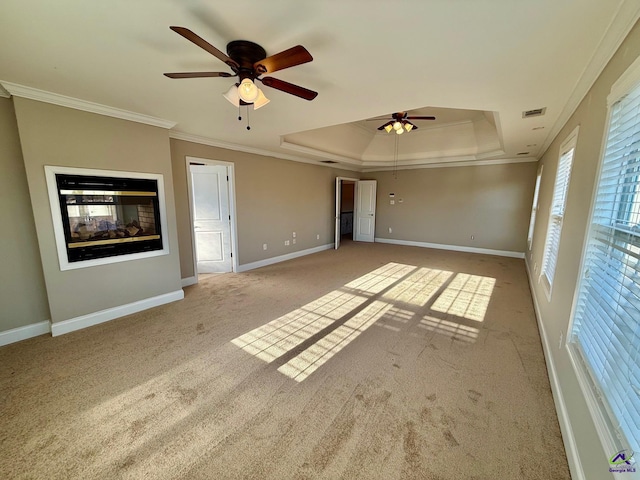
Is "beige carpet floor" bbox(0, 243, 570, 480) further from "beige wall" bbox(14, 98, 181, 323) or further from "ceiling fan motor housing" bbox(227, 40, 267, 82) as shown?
"ceiling fan motor housing" bbox(227, 40, 267, 82)

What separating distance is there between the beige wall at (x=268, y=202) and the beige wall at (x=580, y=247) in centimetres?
461

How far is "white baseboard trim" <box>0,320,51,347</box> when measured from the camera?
8.42ft

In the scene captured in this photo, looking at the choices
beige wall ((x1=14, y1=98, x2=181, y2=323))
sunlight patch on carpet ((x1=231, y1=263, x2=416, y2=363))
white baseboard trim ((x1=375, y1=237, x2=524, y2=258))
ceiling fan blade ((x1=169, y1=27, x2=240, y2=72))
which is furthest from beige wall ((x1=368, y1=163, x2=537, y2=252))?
ceiling fan blade ((x1=169, y1=27, x2=240, y2=72))

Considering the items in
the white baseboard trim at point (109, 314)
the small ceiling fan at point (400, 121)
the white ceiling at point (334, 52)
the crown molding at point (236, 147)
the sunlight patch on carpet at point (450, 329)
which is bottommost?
the sunlight patch on carpet at point (450, 329)

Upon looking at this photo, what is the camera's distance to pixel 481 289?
415 centimetres

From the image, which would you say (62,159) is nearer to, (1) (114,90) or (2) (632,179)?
(1) (114,90)

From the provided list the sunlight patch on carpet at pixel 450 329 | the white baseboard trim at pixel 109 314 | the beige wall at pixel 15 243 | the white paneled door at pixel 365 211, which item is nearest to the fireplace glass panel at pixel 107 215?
the beige wall at pixel 15 243

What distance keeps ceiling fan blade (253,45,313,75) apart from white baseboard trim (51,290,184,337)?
3138 millimetres

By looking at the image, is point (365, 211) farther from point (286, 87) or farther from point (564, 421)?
point (564, 421)

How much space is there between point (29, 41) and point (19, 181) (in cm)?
160

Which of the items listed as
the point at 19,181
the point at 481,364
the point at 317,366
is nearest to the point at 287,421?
the point at 317,366

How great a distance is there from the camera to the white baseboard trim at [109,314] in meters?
2.76

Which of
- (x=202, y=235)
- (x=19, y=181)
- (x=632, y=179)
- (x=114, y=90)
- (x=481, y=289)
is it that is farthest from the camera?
(x=202, y=235)

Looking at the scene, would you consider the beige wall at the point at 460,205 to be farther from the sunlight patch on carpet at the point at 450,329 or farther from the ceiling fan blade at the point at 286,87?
the ceiling fan blade at the point at 286,87
